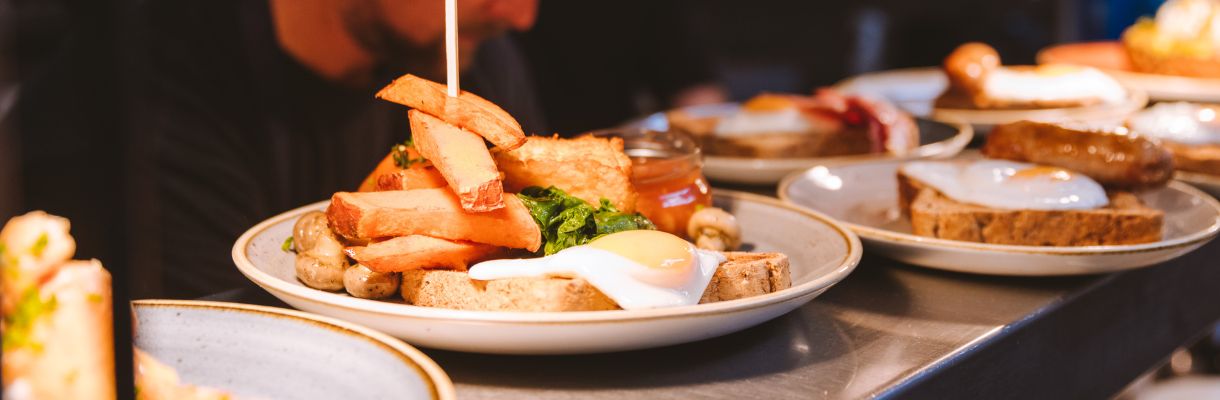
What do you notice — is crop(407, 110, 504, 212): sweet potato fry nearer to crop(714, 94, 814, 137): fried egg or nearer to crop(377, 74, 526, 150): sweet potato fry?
crop(377, 74, 526, 150): sweet potato fry

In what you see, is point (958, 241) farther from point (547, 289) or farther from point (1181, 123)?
point (1181, 123)

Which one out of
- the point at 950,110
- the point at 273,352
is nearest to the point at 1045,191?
the point at 273,352

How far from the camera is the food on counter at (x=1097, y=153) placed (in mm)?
2240

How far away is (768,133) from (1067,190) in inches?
46.2

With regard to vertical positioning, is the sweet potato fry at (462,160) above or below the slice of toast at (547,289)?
above

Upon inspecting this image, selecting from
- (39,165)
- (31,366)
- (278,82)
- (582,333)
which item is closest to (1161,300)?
(582,333)

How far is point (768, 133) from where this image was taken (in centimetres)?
312

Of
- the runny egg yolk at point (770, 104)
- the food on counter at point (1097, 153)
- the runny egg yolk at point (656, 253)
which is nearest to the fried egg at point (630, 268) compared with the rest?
the runny egg yolk at point (656, 253)

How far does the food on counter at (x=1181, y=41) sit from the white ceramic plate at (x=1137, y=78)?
0.14ft

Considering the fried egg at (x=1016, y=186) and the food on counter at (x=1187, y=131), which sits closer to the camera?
the fried egg at (x=1016, y=186)

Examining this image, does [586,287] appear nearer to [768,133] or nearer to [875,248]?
[875,248]

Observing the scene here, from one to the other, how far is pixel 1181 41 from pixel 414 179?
144 inches

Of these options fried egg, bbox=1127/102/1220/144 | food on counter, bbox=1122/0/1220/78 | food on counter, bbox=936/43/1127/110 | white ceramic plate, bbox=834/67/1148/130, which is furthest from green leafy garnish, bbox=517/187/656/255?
food on counter, bbox=1122/0/1220/78

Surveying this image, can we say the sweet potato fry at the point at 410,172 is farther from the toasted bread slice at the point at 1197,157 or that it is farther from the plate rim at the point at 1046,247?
the toasted bread slice at the point at 1197,157
